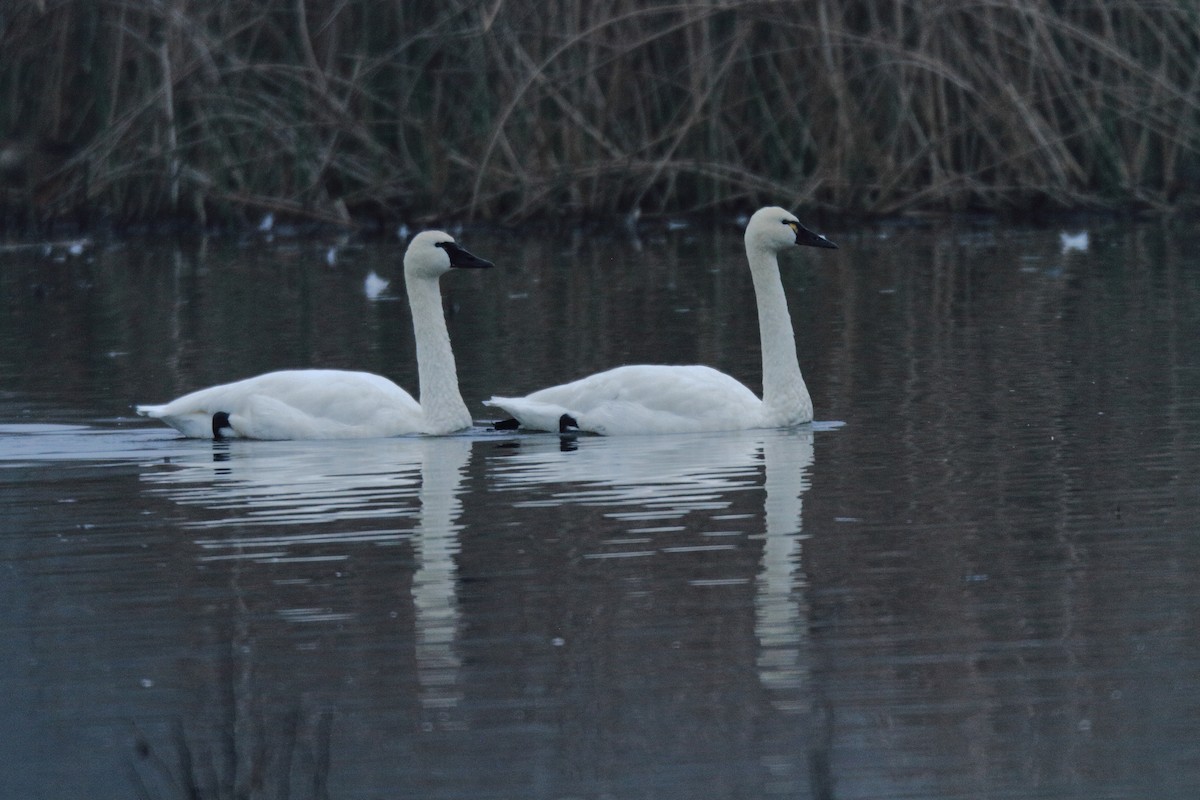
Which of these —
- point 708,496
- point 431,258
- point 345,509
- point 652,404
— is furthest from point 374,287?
point 708,496

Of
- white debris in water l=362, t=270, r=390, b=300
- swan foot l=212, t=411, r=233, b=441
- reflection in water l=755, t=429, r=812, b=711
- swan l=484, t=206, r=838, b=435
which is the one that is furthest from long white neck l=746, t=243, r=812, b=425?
white debris in water l=362, t=270, r=390, b=300

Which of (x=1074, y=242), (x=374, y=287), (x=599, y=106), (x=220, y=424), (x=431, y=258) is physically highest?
(x=599, y=106)

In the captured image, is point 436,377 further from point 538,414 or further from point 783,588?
point 783,588

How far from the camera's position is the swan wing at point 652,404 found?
995cm

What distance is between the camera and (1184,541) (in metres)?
6.99

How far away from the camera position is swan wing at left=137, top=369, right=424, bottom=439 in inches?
397

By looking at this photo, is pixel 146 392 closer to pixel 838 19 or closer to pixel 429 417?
pixel 429 417

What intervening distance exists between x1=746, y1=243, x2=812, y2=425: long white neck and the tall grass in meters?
9.49

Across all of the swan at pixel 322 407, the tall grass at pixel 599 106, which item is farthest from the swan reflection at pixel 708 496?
the tall grass at pixel 599 106

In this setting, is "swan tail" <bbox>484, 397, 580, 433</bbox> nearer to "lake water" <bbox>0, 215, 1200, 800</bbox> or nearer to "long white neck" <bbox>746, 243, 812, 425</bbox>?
"lake water" <bbox>0, 215, 1200, 800</bbox>

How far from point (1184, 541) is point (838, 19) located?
1390 cm

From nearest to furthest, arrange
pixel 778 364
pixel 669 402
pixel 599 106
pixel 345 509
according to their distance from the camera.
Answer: pixel 345 509
pixel 669 402
pixel 778 364
pixel 599 106

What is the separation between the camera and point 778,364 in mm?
10258

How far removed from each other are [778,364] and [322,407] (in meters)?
1.96
